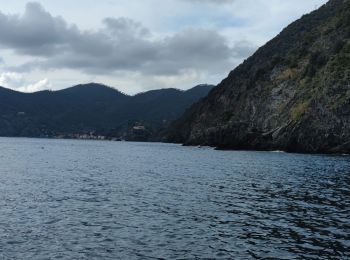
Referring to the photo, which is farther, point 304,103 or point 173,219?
point 304,103

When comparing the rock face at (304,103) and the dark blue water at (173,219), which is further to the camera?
the rock face at (304,103)

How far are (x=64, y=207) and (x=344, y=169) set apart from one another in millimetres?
57144

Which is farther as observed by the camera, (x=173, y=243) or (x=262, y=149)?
(x=262, y=149)

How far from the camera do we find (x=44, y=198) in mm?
44938

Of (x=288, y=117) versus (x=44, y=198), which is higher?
(x=288, y=117)

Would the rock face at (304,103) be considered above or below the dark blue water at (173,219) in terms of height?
above

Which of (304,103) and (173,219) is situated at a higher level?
(304,103)

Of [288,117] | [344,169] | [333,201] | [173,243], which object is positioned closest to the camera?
[173,243]

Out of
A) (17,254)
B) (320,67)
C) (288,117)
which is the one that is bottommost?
(17,254)

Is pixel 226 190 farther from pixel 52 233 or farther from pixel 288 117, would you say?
pixel 288 117

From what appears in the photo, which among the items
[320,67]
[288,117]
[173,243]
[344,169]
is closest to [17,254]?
[173,243]

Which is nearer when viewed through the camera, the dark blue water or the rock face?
the dark blue water

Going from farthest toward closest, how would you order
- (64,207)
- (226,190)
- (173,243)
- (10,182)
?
(10,182) → (226,190) → (64,207) → (173,243)

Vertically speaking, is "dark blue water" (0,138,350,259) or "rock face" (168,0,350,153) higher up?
"rock face" (168,0,350,153)
